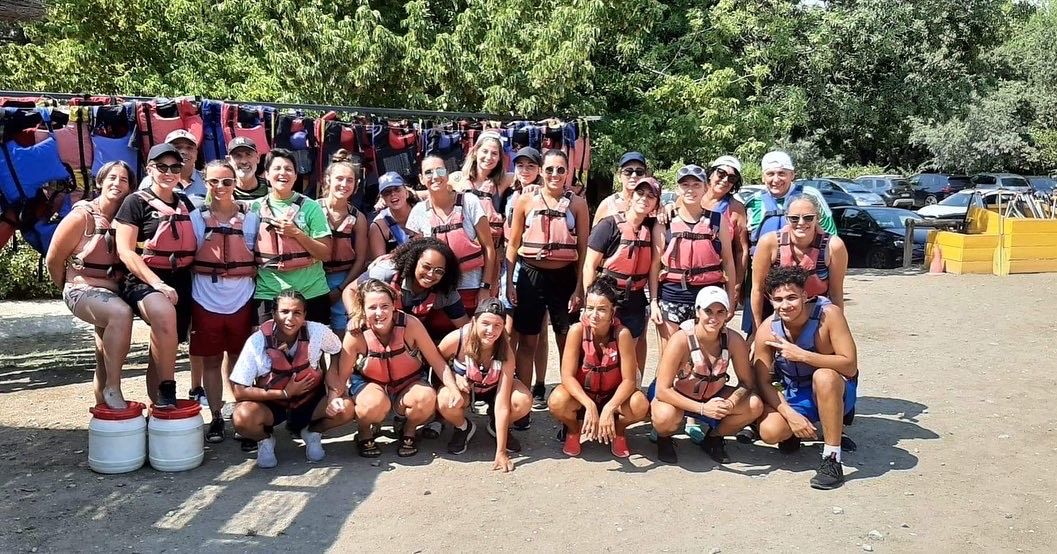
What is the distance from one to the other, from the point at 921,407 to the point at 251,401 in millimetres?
4454

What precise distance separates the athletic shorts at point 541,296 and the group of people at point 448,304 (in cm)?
5

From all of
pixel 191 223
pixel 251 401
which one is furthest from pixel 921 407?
pixel 191 223

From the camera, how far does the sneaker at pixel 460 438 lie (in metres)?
5.38

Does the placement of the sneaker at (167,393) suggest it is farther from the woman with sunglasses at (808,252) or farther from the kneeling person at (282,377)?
the woman with sunglasses at (808,252)

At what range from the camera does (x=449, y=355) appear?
17.7 ft

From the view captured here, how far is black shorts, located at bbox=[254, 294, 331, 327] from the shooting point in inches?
211

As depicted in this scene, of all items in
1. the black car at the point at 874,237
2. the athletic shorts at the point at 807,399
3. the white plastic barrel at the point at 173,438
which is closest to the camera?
the white plastic barrel at the point at 173,438

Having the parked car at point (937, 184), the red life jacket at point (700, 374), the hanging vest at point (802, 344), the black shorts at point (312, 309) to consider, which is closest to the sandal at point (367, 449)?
the black shorts at point (312, 309)

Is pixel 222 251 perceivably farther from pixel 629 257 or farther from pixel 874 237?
pixel 874 237

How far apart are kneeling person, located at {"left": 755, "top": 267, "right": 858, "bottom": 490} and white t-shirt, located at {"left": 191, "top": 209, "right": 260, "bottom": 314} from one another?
2.94 meters

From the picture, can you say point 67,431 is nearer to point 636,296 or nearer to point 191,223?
point 191,223

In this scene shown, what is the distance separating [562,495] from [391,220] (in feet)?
7.16

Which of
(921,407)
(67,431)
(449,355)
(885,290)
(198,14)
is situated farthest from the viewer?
(198,14)

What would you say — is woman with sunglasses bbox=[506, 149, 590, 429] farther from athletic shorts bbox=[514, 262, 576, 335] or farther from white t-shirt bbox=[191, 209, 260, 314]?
white t-shirt bbox=[191, 209, 260, 314]
